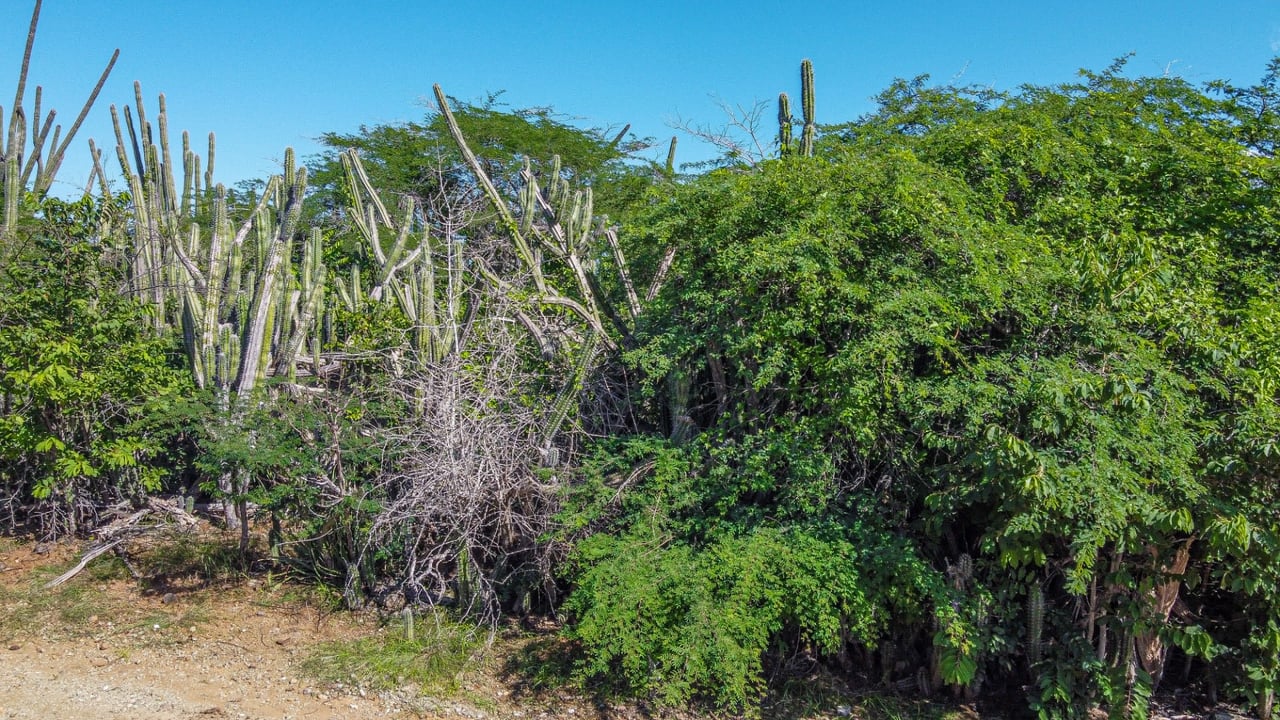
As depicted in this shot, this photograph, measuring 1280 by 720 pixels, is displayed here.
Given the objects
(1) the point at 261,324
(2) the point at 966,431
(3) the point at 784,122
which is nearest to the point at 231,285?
(1) the point at 261,324

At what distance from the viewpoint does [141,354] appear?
273 inches

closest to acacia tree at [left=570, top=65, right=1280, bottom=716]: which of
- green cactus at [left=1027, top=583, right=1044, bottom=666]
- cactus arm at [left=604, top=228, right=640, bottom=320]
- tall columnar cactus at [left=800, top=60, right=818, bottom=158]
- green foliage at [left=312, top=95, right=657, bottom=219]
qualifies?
green cactus at [left=1027, top=583, right=1044, bottom=666]

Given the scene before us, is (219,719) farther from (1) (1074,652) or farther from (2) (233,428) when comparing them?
(1) (1074,652)

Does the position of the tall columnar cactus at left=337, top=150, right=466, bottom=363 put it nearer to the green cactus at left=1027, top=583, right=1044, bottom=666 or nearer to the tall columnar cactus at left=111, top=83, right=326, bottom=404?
the tall columnar cactus at left=111, top=83, right=326, bottom=404

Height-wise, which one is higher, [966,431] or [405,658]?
[966,431]

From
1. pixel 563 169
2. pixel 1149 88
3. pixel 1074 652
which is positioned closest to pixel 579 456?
pixel 1074 652

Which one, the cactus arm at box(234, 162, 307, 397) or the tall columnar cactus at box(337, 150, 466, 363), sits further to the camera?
the cactus arm at box(234, 162, 307, 397)

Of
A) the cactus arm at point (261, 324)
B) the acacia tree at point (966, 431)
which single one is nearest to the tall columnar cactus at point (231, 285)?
the cactus arm at point (261, 324)

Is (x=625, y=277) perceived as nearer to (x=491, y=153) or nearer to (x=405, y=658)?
(x=405, y=658)

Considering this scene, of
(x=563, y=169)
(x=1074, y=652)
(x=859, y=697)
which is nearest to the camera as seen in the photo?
(x=1074, y=652)

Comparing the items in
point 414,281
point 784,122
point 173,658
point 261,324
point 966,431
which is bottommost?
point 173,658

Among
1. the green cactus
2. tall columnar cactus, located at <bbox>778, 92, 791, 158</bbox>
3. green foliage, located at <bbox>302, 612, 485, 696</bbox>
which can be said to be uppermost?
tall columnar cactus, located at <bbox>778, 92, 791, 158</bbox>

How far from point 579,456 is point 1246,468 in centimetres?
402

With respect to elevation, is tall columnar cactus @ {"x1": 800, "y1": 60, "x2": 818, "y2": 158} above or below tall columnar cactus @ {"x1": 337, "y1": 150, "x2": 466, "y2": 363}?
above
